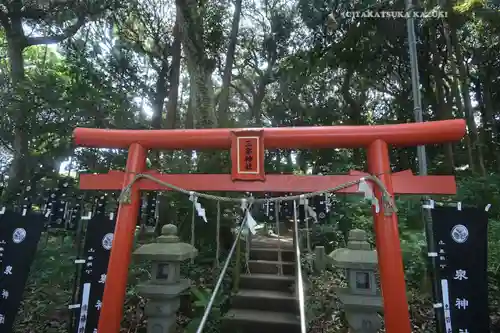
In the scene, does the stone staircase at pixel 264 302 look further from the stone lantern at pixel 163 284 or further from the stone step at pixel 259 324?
the stone lantern at pixel 163 284

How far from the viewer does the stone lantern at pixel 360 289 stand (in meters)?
3.44

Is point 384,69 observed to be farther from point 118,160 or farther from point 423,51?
point 118,160

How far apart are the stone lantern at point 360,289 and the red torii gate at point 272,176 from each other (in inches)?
20.1

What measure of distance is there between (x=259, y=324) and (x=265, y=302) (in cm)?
59

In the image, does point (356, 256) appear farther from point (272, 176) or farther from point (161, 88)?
point (161, 88)

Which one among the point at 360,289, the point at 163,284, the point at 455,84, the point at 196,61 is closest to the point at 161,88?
the point at 196,61

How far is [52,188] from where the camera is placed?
28.8ft

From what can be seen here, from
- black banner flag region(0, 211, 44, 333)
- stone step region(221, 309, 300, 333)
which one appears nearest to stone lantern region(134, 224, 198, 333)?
stone step region(221, 309, 300, 333)

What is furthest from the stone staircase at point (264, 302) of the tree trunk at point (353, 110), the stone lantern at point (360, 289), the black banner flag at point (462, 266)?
the tree trunk at point (353, 110)

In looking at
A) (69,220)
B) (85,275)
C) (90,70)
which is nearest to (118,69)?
(90,70)

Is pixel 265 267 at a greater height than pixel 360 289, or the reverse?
pixel 360 289

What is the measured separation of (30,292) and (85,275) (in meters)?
2.48

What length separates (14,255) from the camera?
4.29m

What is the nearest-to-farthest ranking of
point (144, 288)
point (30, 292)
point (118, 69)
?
point (144, 288), point (30, 292), point (118, 69)
